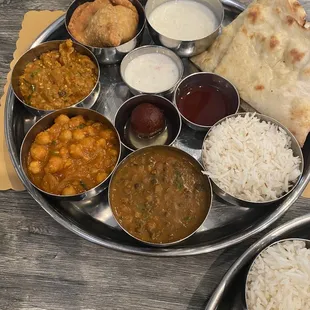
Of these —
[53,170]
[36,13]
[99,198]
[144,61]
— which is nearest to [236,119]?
[144,61]

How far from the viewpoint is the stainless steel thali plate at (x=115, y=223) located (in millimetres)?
2668

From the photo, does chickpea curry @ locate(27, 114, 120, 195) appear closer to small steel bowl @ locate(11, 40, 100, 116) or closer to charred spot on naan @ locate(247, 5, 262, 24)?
small steel bowl @ locate(11, 40, 100, 116)

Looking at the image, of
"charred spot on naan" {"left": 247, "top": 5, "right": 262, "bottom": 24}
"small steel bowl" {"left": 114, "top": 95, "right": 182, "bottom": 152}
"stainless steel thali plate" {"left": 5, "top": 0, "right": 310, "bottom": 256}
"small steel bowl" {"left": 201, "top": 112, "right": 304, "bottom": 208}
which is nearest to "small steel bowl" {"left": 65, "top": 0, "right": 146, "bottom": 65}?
"stainless steel thali plate" {"left": 5, "top": 0, "right": 310, "bottom": 256}

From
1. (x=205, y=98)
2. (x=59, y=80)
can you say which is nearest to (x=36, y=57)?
(x=59, y=80)

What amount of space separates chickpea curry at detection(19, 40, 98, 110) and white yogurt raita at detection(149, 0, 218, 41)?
0.75m

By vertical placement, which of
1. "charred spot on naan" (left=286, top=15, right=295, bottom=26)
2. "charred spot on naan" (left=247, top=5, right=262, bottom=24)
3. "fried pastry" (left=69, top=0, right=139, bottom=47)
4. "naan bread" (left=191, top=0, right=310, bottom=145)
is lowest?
"fried pastry" (left=69, top=0, right=139, bottom=47)

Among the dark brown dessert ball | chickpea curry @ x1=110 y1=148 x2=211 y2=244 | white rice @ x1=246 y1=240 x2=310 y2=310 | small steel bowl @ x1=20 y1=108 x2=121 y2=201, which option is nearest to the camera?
white rice @ x1=246 y1=240 x2=310 y2=310

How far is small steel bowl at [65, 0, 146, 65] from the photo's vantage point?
320 centimetres

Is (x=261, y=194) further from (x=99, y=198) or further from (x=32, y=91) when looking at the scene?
(x=32, y=91)

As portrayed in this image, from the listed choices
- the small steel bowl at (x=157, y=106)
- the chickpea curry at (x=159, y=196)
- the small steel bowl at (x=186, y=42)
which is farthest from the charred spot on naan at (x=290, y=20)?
the chickpea curry at (x=159, y=196)

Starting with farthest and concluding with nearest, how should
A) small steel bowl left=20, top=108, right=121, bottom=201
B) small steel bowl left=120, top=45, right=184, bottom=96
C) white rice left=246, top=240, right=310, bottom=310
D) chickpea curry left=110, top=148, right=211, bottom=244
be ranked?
1. small steel bowl left=120, top=45, right=184, bottom=96
2. small steel bowl left=20, top=108, right=121, bottom=201
3. chickpea curry left=110, top=148, right=211, bottom=244
4. white rice left=246, top=240, right=310, bottom=310

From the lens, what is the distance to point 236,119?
2.95 metres

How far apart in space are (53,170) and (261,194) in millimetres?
1477

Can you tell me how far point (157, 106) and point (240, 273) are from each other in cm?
140
